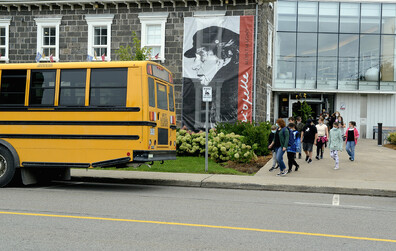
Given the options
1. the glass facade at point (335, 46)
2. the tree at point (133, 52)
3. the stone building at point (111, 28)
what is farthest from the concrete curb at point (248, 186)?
the glass facade at point (335, 46)

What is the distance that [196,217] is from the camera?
7.73 m

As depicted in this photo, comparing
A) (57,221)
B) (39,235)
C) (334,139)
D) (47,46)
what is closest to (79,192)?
(57,221)

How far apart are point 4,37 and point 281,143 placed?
18112mm

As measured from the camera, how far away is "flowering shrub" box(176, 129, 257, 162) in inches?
670

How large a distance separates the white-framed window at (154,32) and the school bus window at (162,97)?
467 inches

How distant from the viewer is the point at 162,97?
11945 mm

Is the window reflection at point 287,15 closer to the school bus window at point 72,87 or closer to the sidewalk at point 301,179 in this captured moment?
the sidewalk at point 301,179

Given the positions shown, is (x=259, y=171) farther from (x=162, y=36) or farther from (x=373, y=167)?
(x=162, y=36)

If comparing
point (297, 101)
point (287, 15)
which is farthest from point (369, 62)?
point (287, 15)

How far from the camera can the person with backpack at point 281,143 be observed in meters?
14.4

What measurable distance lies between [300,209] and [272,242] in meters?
3.12

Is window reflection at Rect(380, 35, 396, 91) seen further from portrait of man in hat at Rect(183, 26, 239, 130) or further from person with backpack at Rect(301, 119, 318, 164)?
person with backpack at Rect(301, 119, 318, 164)

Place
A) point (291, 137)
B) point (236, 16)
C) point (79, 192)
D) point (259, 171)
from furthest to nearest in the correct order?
point (236, 16) → point (259, 171) → point (291, 137) → point (79, 192)

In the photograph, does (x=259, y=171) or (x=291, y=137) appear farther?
(x=259, y=171)
